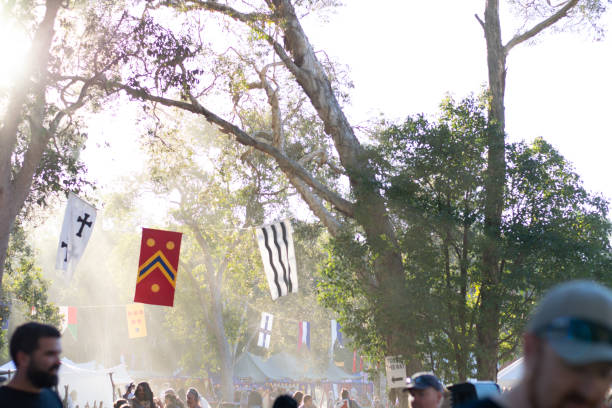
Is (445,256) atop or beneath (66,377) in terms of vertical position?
atop

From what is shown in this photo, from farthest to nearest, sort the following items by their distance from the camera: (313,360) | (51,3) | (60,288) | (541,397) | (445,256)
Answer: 1. (60,288)
2. (313,360)
3. (445,256)
4. (51,3)
5. (541,397)

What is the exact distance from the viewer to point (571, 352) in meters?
1.18

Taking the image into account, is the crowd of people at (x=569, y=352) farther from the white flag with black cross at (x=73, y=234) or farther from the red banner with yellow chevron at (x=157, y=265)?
the red banner with yellow chevron at (x=157, y=265)

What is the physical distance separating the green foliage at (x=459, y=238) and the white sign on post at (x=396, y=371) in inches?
20.3

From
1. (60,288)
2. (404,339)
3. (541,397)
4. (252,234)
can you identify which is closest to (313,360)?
(60,288)

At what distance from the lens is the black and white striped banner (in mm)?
16328

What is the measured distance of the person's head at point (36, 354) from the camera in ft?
11.3

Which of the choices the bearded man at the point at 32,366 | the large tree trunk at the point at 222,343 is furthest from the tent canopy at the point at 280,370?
the bearded man at the point at 32,366

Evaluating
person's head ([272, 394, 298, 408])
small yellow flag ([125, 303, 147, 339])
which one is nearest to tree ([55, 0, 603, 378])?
person's head ([272, 394, 298, 408])

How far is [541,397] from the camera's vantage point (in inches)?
47.4

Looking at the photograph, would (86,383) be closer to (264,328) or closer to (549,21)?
(264,328)

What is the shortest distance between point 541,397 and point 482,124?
14.3 meters

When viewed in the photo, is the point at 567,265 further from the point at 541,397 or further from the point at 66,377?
the point at 66,377

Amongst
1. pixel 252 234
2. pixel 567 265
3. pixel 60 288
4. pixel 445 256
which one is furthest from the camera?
pixel 60 288
